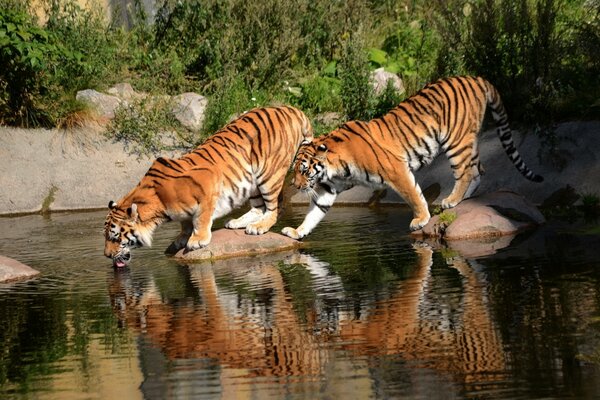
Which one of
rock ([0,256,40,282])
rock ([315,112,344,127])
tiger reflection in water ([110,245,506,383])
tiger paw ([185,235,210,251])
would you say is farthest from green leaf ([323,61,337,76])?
tiger reflection in water ([110,245,506,383])

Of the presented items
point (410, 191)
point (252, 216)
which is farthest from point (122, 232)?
point (410, 191)

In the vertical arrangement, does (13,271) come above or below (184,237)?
below

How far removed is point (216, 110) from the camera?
15836mm

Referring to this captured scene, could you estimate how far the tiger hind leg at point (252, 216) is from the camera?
37.3 feet

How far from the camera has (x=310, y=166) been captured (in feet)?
36.4

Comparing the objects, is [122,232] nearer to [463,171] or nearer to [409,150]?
[409,150]

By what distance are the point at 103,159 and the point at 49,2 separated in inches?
132

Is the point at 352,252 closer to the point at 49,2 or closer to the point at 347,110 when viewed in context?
the point at 347,110

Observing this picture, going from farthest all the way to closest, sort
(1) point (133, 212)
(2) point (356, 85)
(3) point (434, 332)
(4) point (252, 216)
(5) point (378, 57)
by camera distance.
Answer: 1. (5) point (378, 57)
2. (2) point (356, 85)
3. (4) point (252, 216)
4. (1) point (133, 212)
5. (3) point (434, 332)

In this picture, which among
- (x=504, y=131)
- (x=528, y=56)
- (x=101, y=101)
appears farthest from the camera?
(x=101, y=101)

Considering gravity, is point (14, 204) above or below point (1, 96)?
below

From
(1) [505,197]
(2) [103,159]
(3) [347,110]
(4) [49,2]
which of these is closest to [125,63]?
(4) [49,2]

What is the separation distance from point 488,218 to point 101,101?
695 centimetres

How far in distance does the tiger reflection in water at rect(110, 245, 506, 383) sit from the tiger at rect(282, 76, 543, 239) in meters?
1.51
